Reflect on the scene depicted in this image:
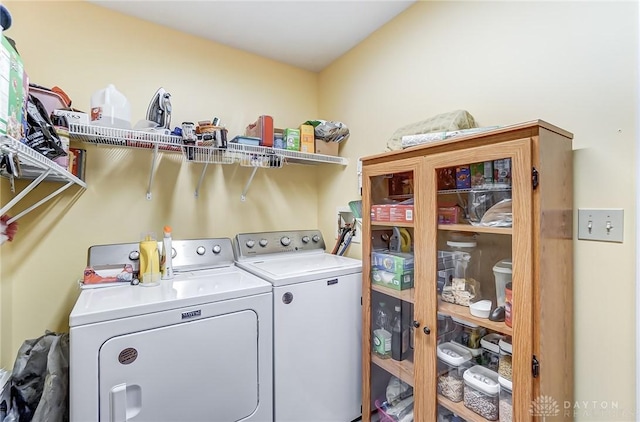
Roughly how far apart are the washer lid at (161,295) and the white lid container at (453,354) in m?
0.84

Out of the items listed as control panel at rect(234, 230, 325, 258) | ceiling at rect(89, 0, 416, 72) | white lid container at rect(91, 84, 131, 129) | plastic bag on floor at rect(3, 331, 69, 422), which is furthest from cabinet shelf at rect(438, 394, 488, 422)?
ceiling at rect(89, 0, 416, 72)

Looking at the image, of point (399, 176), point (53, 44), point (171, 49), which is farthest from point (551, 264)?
point (53, 44)

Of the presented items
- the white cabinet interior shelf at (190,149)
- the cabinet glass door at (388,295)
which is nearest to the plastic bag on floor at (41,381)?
the white cabinet interior shelf at (190,149)

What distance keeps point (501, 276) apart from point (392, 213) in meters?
0.56

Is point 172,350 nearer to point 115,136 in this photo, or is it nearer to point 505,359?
point 115,136

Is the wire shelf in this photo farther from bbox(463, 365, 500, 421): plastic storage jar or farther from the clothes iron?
bbox(463, 365, 500, 421): plastic storage jar

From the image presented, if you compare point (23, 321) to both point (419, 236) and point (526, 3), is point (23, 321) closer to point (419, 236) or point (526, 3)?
point (419, 236)

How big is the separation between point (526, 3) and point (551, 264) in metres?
1.13

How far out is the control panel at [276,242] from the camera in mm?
2006

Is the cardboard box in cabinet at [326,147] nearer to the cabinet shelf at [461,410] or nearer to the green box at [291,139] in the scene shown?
the green box at [291,139]

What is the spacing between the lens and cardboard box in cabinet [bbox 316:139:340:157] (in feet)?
7.23

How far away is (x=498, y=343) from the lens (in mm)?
1172

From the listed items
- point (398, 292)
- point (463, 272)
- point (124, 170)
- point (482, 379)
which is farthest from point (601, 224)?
point (124, 170)

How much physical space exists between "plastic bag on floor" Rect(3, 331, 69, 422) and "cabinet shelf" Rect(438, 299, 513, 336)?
1722 mm
